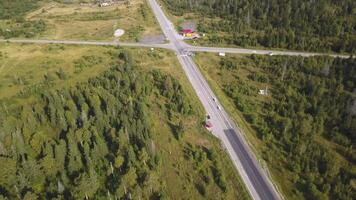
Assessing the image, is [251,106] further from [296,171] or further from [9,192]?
[9,192]

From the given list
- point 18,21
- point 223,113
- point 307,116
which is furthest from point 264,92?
point 18,21

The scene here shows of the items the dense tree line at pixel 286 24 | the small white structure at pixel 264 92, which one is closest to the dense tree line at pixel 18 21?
the dense tree line at pixel 286 24

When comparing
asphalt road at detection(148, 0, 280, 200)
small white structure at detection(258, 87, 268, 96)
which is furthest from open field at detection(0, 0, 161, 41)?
small white structure at detection(258, 87, 268, 96)

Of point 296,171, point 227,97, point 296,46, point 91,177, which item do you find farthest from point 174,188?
point 296,46

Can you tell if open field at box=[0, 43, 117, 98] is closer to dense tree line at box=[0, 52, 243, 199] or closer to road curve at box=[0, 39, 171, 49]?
road curve at box=[0, 39, 171, 49]

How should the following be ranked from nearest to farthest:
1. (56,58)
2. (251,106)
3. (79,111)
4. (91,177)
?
(91,177)
(79,111)
(251,106)
(56,58)

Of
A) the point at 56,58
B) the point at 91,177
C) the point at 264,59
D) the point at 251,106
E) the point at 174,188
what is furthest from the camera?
the point at 56,58
